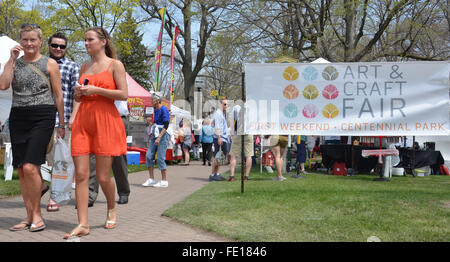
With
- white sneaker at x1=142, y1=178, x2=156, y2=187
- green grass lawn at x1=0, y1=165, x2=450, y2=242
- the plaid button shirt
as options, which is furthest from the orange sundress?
white sneaker at x1=142, y1=178, x2=156, y2=187

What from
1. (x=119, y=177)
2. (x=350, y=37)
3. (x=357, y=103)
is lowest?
(x=119, y=177)

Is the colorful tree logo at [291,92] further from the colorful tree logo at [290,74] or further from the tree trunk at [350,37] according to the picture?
the tree trunk at [350,37]

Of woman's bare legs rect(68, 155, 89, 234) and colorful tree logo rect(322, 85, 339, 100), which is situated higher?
colorful tree logo rect(322, 85, 339, 100)

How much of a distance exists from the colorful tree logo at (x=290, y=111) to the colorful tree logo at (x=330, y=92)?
56 centimetres

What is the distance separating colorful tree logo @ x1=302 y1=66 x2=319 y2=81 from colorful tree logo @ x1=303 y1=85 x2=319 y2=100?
0.47 ft

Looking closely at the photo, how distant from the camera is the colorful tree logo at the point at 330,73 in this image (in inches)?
300

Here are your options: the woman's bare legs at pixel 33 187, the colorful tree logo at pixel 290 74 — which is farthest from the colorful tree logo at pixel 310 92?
the woman's bare legs at pixel 33 187

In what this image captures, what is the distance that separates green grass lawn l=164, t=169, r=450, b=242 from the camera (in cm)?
436

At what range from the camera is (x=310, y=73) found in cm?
759

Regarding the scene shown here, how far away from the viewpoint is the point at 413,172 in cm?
1230

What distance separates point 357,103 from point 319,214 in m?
Result: 2.99

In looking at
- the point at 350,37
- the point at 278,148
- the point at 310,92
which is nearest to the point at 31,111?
the point at 310,92

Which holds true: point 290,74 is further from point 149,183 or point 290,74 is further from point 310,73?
point 149,183

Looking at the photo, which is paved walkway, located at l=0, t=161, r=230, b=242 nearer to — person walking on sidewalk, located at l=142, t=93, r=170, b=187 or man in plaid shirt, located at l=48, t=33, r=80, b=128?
person walking on sidewalk, located at l=142, t=93, r=170, b=187
